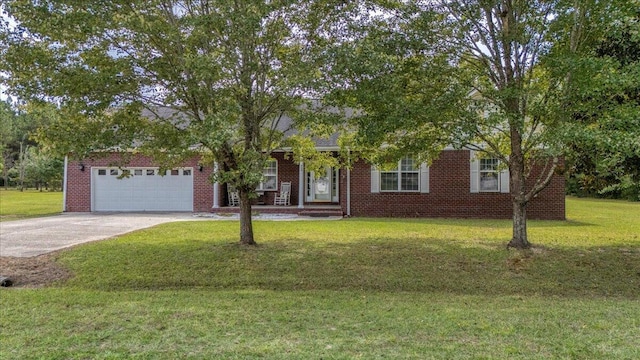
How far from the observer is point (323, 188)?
1900 cm

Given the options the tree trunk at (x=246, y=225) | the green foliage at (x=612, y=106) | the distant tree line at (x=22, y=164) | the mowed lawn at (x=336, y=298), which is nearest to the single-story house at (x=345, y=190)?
the mowed lawn at (x=336, y=298)

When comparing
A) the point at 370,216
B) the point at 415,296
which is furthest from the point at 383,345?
the point at 370,216

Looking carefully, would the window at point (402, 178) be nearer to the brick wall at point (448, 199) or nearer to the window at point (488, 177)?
the brick wall at point (448, 199)

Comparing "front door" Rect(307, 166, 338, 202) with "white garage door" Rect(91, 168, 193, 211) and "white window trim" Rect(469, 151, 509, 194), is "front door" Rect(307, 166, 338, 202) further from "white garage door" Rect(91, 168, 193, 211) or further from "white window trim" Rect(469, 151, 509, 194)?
"white window trim" Rect(469, 151, 509, 194)

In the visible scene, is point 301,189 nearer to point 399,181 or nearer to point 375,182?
point 375,182

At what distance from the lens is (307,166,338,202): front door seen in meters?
18.8

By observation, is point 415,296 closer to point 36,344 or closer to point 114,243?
point 36,344

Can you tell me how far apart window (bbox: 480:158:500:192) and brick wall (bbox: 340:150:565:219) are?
0.27 metres

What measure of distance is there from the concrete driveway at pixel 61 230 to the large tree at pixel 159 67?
3800mm

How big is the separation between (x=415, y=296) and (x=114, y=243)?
706cm

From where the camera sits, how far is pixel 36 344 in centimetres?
421

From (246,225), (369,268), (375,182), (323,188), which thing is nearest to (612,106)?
(369,268)

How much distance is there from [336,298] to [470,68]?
16.9ft

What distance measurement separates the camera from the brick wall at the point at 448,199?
615 inches
